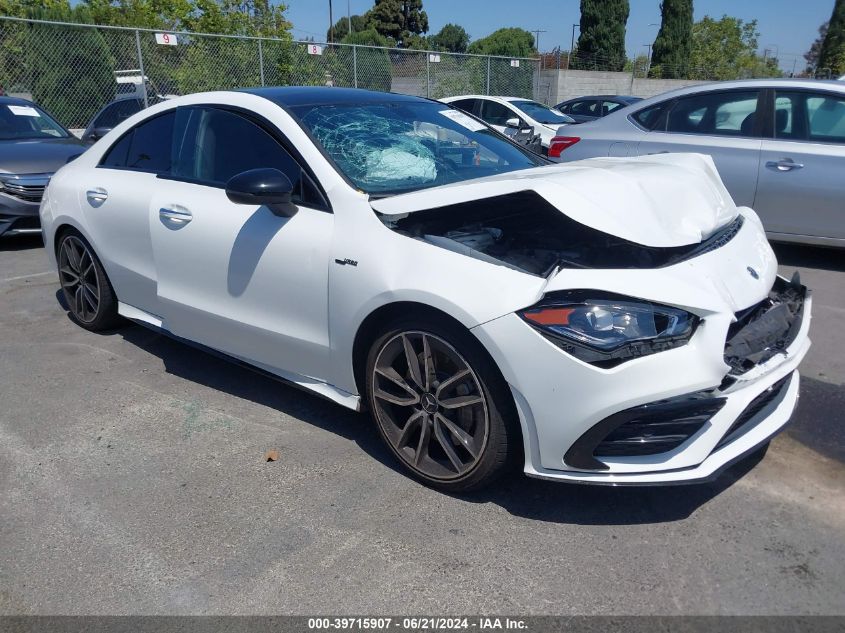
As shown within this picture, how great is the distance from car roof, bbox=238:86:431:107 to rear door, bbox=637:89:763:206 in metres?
3.38

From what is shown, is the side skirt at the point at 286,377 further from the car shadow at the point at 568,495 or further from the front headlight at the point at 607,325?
the front headlight at the point at 607,325

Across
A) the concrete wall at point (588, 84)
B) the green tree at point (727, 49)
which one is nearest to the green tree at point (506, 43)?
the green tree at point (727, 49)

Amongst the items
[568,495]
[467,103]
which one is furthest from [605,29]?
[568,495]

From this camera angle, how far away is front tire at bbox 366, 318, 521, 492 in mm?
2709

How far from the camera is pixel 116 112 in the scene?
38.5 ft

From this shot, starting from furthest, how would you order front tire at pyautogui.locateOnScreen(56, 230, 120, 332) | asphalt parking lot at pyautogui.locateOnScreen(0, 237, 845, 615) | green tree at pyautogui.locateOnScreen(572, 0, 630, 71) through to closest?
green tree at pyautogui.locateOnScreen(572, 0, 630, 71) < front tire at pyautogui.locateOnScreen(56, 230, 120, 332) < asphalt parking lot at pyautogui.locateOnScreen(0, 237, 845, 615)

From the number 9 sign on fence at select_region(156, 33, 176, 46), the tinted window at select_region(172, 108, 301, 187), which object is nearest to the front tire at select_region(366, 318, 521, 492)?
the tinted window at select_region(172, 108, 301, 187)

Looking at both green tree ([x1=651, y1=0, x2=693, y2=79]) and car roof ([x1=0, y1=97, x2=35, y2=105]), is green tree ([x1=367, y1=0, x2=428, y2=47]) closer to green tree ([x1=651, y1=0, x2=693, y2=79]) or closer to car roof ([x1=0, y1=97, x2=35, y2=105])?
green tree ([x1=651, y1=0, x2=693, y2=79])

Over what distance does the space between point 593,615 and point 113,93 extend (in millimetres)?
16221

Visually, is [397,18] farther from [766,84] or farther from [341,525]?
[341,525]

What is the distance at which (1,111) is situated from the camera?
8.58 metres

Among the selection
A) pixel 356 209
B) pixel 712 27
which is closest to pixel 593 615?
pixel 356 209

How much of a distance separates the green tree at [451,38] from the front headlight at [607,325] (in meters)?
88.7

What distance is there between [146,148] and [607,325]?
3124 mm
